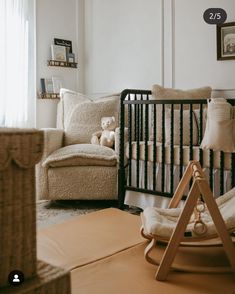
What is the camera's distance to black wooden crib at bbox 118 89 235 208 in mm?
2438

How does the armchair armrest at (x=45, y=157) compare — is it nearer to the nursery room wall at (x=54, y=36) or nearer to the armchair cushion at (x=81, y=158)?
the armchair cushion at (x=81, y=158)

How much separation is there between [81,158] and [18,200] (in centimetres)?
214

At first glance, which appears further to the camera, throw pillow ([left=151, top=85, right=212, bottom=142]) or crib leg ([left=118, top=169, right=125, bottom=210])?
throw pillow ([left=151, top=85, right=212, bottom=142])

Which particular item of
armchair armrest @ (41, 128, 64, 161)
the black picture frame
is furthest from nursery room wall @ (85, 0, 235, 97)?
armchair armrest @ (41, 128, 64, 161)

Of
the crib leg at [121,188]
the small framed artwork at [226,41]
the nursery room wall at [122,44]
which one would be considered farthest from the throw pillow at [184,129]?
the nursery room wall at [122,44]

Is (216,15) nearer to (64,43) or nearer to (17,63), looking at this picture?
(64,43)

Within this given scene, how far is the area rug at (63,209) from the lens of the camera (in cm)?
276

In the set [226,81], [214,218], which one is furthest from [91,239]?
[226,81]

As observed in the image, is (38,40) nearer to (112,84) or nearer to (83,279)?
(112,84)

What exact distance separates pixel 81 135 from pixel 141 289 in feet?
7.47

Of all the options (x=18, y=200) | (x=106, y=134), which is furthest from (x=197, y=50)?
(x=18, y=200)

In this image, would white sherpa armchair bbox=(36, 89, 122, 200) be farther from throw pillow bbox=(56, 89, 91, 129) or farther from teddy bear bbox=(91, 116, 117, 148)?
throw pillow bbox=(56, 89, 91, 129)

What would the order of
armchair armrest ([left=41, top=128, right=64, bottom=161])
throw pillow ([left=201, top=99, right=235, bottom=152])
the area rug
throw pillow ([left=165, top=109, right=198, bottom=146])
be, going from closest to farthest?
throw pillow ([left=201, top=99, right=235, bottom=152]), the area rug, throw pillow ([left=165, top=109, right=198, bottom=146]), armchair armrest ([left=41, top=128, right=64, bottom=161])

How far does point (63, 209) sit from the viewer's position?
3070mm
